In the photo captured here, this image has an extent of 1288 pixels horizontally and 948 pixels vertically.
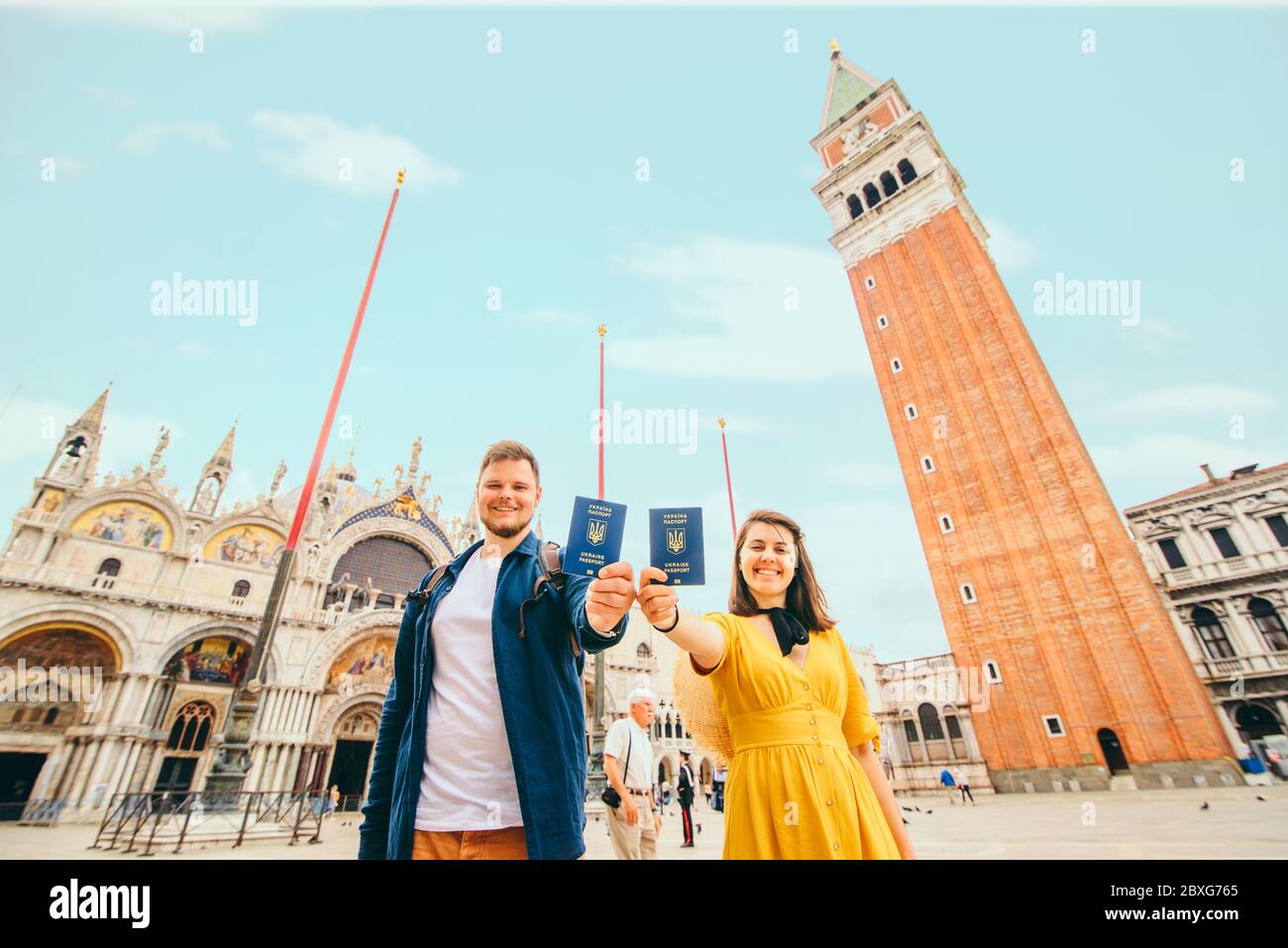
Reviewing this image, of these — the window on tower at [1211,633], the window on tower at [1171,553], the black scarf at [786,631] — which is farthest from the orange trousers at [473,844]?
the window on tower at [1171,553]

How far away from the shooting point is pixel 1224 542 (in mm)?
24375

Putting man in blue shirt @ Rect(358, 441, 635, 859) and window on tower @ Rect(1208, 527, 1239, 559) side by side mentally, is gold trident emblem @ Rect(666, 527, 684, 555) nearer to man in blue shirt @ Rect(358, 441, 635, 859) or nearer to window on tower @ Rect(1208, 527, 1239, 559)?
man in blue shirt @ Rect(358, 441, 635, 859)

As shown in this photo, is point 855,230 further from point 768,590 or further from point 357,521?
point 768,590

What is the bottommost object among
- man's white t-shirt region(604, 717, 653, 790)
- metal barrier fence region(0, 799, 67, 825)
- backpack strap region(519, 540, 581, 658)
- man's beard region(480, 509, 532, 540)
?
metal barrier fence region(0, 799, 67, 825)

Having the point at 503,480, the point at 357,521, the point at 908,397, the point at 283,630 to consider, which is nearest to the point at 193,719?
the point at 283,630

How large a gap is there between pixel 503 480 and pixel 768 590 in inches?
53.1

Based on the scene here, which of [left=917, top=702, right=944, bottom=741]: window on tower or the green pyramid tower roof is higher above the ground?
the green pyramid tower roof

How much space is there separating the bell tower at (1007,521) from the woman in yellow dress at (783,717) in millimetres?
24148

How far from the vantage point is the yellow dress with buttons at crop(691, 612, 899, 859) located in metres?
2.16

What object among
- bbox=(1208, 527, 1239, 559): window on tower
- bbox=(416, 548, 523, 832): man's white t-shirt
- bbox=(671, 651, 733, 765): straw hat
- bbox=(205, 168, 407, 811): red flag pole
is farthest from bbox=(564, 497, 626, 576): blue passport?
bbox=(1208, 527, 1239, 559): window on tower

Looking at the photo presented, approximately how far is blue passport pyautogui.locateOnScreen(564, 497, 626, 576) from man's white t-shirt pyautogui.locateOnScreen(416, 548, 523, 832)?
1.93ft

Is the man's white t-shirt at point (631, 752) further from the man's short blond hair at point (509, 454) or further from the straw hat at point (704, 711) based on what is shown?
the man's short blond hair at point (509, 454)

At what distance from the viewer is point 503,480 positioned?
2596 millimetres

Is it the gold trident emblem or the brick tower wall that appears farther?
the brick tower wall
